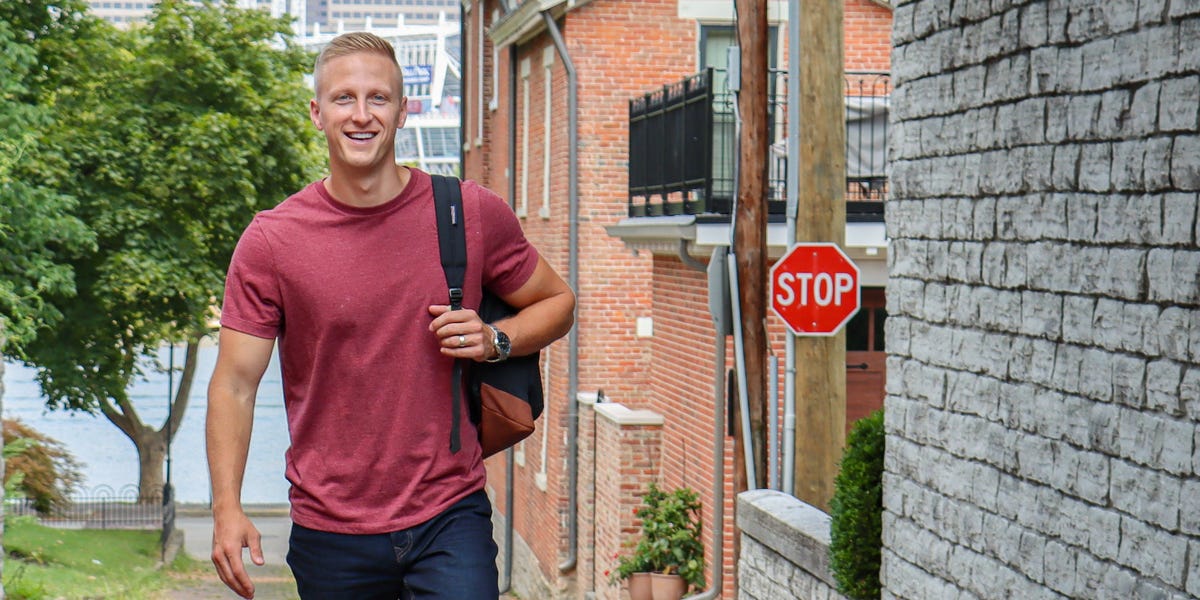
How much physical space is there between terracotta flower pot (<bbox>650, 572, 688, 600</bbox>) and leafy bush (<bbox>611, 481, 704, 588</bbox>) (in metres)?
0.08

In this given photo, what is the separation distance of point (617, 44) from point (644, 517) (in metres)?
6.76

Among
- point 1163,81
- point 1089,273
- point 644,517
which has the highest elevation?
point 1163,81

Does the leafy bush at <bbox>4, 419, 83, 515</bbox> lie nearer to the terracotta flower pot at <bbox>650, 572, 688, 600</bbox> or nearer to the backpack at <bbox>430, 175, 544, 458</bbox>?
the terracotta flower pot at <bbox>650, 572, 688, 600</bbox>

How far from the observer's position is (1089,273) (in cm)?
497

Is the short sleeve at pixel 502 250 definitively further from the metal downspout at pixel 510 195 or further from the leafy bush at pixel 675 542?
the metal downspout at pixel 510 195

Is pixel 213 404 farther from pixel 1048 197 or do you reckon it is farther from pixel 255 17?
pixel 255 17

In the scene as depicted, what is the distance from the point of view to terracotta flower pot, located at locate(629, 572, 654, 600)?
1708 centimetres

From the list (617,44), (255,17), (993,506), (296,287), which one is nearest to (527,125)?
(617,44)

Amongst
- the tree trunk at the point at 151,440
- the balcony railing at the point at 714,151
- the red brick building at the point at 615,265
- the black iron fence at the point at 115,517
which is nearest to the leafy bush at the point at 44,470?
the black iron fence at the point at 115,517

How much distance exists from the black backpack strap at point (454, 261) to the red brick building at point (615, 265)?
11193mm

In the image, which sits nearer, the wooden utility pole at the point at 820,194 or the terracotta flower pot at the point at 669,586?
the wooden utility pole at the point at 820,194

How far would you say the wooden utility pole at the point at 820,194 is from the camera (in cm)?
1143

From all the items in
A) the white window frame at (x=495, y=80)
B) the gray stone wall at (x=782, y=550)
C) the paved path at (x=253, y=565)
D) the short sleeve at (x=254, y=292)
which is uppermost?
the white window frame at (x=495, y=80)

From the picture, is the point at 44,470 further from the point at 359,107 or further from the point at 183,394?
the point at 359,107
